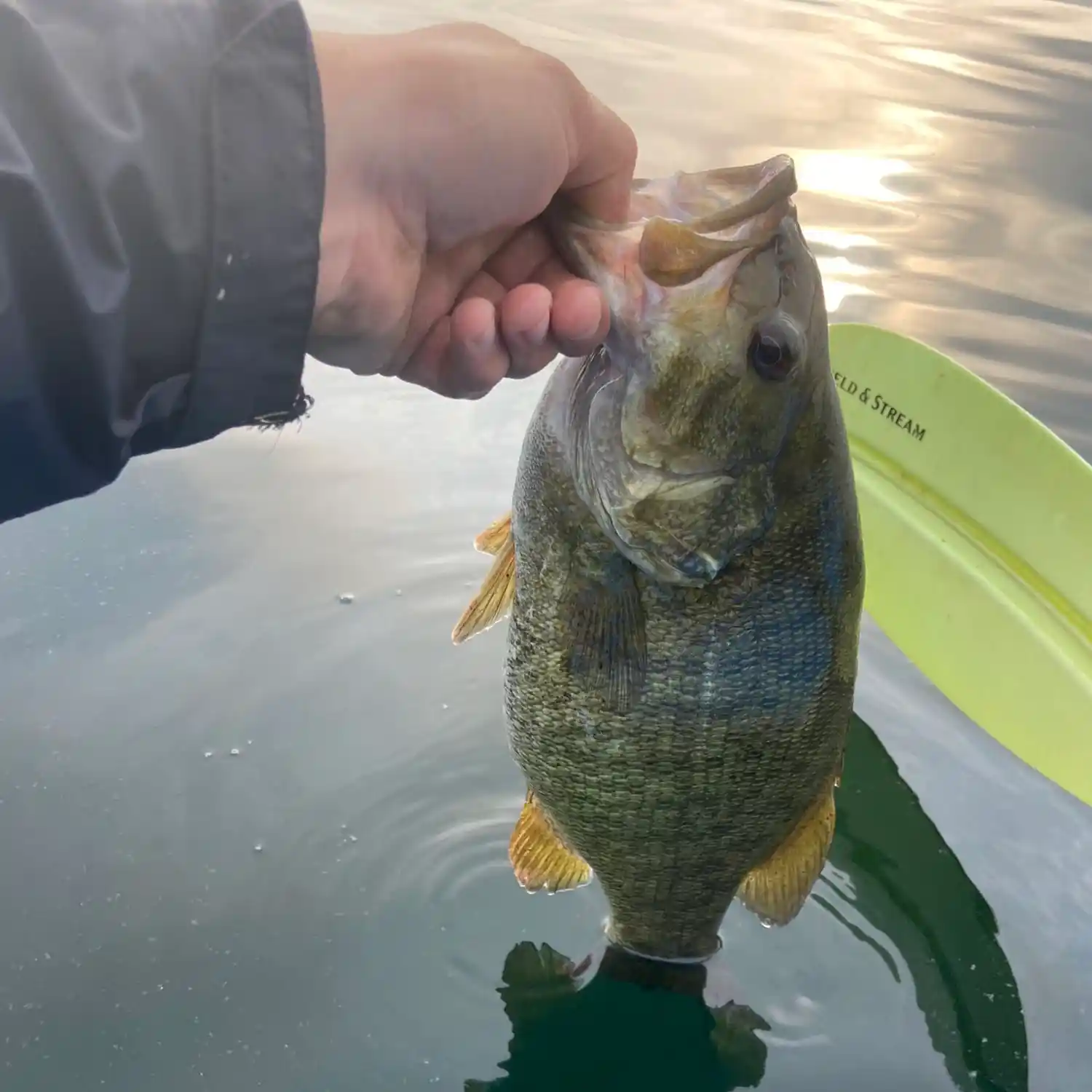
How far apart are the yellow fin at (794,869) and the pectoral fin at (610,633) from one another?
397 millimetres

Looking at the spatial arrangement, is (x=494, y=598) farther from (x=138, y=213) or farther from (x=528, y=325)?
(x=138, y=213)

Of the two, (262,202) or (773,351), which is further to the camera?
(773,351)

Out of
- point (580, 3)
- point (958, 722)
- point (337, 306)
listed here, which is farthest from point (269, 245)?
point (580, 3)

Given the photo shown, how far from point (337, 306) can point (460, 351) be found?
15 centimetres

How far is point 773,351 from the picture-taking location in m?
1.38

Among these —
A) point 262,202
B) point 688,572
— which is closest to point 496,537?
point 688,572

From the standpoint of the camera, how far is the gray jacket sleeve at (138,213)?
0.96 m

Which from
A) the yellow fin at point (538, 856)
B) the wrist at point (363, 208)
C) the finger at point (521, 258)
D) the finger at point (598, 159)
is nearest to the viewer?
the wrist at point (363, 208)

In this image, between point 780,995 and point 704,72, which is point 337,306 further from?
point 704,72

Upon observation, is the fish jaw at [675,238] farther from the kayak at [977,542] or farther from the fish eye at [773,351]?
the kayak at [977,542]

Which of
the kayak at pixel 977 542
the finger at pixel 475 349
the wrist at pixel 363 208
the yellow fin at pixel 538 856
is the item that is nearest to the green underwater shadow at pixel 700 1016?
the yellow fin at pixel 538 856

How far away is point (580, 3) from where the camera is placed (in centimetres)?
750

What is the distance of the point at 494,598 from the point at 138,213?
2.99 ft

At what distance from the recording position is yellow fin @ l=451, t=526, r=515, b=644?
1.76 metres
